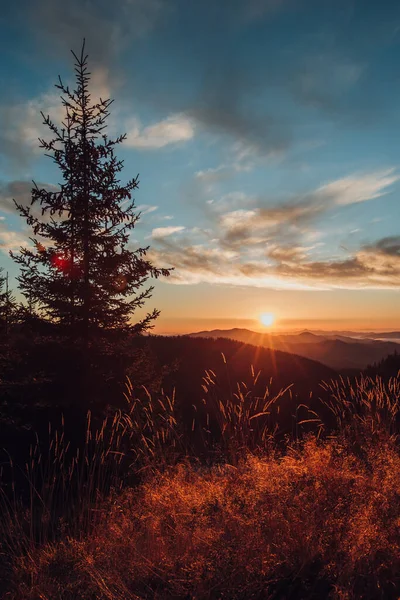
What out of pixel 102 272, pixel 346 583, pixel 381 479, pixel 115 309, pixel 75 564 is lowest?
pixel 75 564

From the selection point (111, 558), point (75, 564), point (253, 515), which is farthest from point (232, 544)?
point (75, 564)

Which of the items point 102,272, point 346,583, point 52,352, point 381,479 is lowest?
point 346,583

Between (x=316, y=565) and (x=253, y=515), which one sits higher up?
(x=253, y=515)

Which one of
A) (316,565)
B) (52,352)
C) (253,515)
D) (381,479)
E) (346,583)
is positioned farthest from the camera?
(52,352)

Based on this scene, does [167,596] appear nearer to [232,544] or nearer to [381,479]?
[232,544]

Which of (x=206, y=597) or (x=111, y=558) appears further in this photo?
(x=111, y=558)

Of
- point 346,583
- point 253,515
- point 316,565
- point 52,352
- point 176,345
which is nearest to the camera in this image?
point 346,583

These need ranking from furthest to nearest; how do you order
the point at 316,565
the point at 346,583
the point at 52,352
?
1. the point at 52,352
2. the point at 316,565
3. the point at 346,583

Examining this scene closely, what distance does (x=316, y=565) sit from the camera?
3.50 metres

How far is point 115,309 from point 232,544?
8281 millimetres

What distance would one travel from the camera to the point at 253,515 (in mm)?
3828

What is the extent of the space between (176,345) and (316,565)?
2947 cm

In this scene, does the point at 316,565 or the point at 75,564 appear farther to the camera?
the point at 75,564

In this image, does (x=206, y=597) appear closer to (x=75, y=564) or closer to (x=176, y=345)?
(x=75, y=564)
